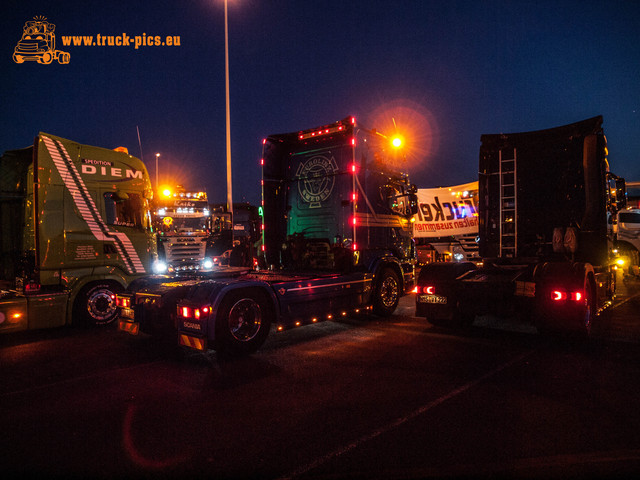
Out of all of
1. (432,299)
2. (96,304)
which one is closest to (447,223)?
(432,299)

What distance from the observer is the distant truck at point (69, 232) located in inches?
298

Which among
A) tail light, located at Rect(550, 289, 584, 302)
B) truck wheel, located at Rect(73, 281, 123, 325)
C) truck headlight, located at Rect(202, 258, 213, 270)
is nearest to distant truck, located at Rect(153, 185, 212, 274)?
truck headlight, located at Rect(202, 258, 213, 270)

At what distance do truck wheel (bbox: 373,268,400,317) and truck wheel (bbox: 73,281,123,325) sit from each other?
16.9ft

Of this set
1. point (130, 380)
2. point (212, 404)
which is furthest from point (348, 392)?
point (130, 380)

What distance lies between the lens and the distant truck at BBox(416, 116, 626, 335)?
6262 mm

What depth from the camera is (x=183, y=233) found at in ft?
50.6

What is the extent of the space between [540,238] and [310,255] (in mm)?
4631

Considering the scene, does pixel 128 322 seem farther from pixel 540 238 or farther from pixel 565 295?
pixel 540 238

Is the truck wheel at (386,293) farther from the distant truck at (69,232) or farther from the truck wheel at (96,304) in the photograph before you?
the truck wheel at (96,304)

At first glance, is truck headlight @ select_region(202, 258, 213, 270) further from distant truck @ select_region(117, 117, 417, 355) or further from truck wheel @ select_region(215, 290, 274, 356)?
truck wheel @ select_region(215, 290, 274, 356)

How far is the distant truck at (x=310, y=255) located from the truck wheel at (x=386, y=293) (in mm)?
22

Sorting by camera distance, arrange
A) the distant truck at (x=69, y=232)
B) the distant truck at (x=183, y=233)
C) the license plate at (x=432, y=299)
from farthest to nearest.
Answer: the distant truck at (x=183, y=233)
the distant truck at (x=69, y=232)
the license plate at (x=432, y=299)

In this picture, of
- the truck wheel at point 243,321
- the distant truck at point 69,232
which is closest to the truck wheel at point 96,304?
the distant truck at point 69,232

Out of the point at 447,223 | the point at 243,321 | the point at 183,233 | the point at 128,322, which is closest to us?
the point at 243,321
